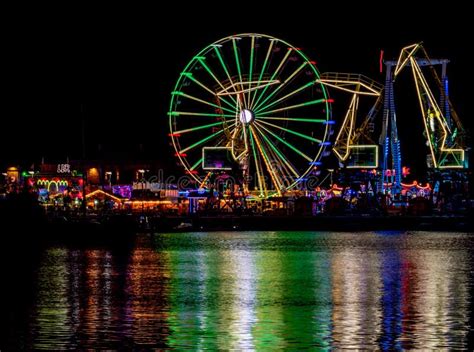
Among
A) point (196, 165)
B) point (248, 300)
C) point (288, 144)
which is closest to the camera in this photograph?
point (248, 300)

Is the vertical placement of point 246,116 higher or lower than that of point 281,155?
higher

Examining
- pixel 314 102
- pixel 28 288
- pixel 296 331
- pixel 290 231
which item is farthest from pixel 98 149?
pixel 296 331

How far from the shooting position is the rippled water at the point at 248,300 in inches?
995

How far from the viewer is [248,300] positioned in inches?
1324

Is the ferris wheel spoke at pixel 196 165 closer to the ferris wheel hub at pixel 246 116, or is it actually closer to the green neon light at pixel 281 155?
the ferris wheel hub at pixel 246 116

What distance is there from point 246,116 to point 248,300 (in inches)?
2013

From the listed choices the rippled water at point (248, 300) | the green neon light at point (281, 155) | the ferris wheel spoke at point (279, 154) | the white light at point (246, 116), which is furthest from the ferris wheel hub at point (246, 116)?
the rippled water at point (248, 300)

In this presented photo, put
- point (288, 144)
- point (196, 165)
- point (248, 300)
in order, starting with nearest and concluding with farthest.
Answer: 1. point (248, 300)
2. point (288, 144)
3. point (196, 165)

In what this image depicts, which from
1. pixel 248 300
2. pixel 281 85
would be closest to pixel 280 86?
pixel 281 85

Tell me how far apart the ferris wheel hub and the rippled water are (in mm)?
24558

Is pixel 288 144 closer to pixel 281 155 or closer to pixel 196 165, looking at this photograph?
pixel 281 155

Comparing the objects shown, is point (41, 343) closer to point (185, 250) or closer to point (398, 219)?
point (185, 250)

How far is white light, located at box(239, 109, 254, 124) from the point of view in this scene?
83938 millimetres

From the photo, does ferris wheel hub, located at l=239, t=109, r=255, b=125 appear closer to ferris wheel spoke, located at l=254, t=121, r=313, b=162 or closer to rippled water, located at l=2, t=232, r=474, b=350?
ferris wheel spoke, located at l=254, t=121, r=313, b=162
